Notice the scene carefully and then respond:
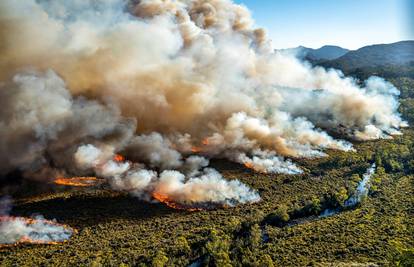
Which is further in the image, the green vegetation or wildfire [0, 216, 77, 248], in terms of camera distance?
wildfire [0, 216, 77, 248]

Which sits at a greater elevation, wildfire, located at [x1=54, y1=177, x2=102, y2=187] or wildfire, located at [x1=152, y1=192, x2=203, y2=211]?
wildfire, located at [x1=54, y1=177, x2=102, y2=187]

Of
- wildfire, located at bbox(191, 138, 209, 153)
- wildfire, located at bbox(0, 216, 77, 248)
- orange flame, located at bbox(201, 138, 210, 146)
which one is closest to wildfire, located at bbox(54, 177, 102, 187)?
wildfire, located at bbox(0, 216, 77, 248)

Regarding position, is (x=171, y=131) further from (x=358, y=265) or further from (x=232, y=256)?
(x=358, y=265)

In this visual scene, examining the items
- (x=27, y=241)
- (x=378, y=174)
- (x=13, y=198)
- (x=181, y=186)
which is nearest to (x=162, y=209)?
(x=181, y=186)

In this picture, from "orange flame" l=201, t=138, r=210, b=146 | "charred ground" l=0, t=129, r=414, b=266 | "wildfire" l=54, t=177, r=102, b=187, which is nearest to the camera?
"charred ground" l=0, t=129, r=414, b=266

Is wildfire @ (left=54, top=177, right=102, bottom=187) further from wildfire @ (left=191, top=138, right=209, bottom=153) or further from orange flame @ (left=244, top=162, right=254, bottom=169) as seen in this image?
orange flame @ (left=244, top=162, right=254, bottom=169)

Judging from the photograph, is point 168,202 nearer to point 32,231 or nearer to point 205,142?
point 32,231

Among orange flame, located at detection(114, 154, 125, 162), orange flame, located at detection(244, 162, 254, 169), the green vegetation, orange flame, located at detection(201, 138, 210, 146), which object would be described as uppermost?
orange flame, located at detection(201, 138, 210, 146)

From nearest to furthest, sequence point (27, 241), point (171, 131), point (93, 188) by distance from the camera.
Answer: point (27, 241)
point (93, 188)
point (171, 131)
